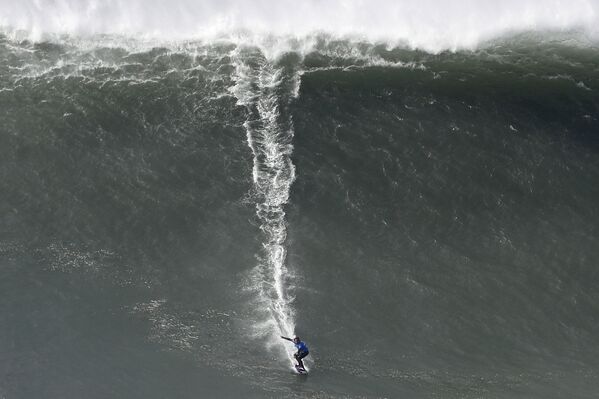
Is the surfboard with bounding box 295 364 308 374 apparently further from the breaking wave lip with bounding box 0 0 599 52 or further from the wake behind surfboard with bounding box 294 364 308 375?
the breaking wave lip with bounding box 0 0 599 52

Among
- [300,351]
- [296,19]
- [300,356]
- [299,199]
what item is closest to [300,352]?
[300,351]

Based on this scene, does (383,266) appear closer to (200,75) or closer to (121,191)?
(121,191)

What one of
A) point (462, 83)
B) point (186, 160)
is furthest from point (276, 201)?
point (462, 83)

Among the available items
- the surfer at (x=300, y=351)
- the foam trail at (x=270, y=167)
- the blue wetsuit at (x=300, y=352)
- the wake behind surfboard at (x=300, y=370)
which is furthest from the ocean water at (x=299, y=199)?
the blue wetsuit at (x=300, y=352)

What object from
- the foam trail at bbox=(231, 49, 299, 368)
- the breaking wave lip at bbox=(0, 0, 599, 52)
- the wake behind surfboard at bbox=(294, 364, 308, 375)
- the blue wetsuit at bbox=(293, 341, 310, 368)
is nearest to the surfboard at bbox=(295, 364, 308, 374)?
the wake behind surfboard at bbox=(294, 364, 308, 375)

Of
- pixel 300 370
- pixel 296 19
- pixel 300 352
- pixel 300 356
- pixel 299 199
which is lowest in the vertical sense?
pixel 300 370

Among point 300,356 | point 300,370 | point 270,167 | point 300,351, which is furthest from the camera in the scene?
point 270,167

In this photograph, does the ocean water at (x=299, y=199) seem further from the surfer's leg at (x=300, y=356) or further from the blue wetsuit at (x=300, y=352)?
the blue wetsuit at (x=300, y=352)

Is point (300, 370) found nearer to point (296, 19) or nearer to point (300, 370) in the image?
point (300, 370)
